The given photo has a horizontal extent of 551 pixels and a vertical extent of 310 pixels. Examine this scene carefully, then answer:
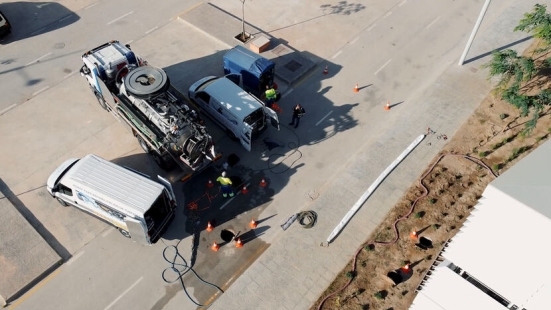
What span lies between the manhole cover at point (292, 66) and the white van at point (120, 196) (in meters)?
10.5

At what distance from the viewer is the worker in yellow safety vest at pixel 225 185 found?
17.1 meters

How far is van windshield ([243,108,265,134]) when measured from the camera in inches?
739

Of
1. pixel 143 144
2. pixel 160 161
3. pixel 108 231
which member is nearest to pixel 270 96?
pixel 160 161

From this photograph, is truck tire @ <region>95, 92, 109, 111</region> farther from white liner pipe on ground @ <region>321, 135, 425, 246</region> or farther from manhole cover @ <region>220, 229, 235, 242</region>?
white liner pipe on ground @ <region>321, 135, 425, 246</region>

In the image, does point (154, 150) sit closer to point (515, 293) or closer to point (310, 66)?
point (310, 66)

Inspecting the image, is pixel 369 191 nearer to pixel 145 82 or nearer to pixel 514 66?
pixel 514 66

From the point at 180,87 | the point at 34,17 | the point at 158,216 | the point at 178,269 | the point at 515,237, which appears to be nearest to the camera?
the point at 515,237

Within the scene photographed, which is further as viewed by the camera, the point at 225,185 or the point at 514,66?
the point at 514,66

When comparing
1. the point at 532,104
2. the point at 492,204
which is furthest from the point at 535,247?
the point at 532,104

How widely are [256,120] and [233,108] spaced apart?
1.17 meters

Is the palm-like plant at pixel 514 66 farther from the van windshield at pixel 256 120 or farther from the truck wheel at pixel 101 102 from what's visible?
the truck wheel at pixel 101 102

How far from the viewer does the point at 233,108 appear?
743 inches

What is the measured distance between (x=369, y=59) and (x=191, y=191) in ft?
42.5

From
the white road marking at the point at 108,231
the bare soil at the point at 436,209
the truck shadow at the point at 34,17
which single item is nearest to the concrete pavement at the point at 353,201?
the bare soil at the point at 436,209
